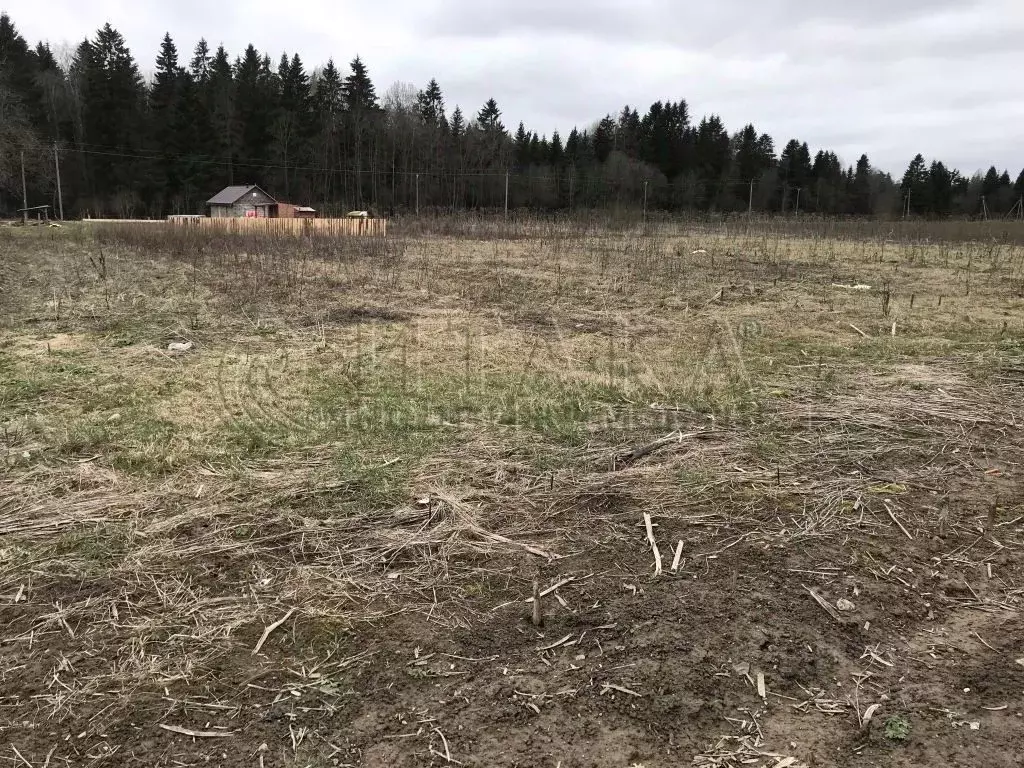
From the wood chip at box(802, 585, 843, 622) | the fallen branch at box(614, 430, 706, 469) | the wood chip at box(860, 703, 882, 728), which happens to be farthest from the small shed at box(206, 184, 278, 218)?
the wood chip at box(860, 703, 882, 728)

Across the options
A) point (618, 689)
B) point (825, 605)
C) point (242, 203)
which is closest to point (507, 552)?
point (618, 689)

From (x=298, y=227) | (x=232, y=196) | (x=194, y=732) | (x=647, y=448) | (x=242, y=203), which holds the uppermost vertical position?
(x=232, y=196)

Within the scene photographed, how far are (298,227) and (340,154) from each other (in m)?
37.1

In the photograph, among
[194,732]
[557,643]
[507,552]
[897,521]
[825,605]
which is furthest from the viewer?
[897,521]

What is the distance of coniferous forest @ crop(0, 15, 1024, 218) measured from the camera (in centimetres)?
4806

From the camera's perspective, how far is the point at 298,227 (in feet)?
70.4

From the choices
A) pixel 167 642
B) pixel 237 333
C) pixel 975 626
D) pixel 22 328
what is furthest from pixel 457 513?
pixel 22 328

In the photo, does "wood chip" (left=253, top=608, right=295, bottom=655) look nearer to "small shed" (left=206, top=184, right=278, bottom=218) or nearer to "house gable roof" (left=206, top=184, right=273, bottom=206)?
"small shed" (left=206, top=184, right=278, bottom=218)

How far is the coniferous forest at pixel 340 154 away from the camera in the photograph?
48.1 m

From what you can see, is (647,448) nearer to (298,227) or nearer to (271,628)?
(271,628)

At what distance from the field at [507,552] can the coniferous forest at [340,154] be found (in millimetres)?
35511

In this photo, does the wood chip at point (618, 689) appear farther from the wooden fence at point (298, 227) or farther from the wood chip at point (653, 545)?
the wooden fence at point (298, 227)

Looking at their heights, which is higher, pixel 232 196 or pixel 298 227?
pixel 232 196

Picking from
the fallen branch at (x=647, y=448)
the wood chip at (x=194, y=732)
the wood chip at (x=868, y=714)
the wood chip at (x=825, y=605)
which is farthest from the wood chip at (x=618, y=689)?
the fallen branch at (x=647, y=448)
